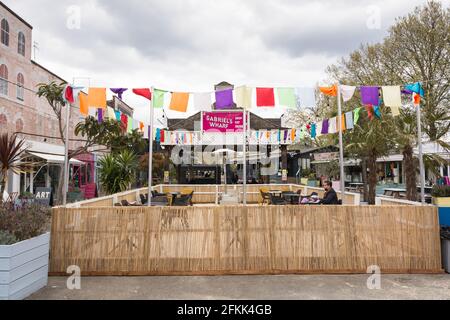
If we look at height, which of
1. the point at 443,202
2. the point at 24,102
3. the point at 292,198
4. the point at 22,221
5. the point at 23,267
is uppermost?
the point at 24,102

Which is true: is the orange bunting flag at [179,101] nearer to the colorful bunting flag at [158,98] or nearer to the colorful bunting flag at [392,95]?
the colorful bunting flag at [158,98]

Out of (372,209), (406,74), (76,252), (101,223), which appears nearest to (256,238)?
(372,209)

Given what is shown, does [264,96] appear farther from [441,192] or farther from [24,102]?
[24,102]

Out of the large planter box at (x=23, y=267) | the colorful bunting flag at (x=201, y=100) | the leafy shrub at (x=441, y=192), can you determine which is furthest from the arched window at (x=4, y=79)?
the leafy shrub at (x=441, y=192)

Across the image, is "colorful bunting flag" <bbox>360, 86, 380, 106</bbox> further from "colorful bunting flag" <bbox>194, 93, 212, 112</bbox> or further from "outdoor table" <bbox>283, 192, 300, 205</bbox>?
"outdoor table" <bbox>283, 192, 300, 205</bbox>

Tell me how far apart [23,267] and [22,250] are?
0.22 metres

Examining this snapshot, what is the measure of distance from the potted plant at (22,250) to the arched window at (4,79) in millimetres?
12758

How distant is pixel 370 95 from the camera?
21.1 ft

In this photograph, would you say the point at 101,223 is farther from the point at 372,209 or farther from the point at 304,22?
the point at 304,22

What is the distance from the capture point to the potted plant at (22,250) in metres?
3.76

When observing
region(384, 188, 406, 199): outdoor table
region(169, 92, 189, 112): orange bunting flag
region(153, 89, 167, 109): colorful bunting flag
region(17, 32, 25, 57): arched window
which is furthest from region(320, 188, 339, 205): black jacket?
region(17, 32, 25, 57): arched window

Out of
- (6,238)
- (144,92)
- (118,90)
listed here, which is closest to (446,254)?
(144,92)

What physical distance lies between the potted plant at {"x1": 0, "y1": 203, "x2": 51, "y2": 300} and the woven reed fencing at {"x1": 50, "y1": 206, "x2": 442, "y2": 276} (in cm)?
51

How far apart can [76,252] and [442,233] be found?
19.2 ft
